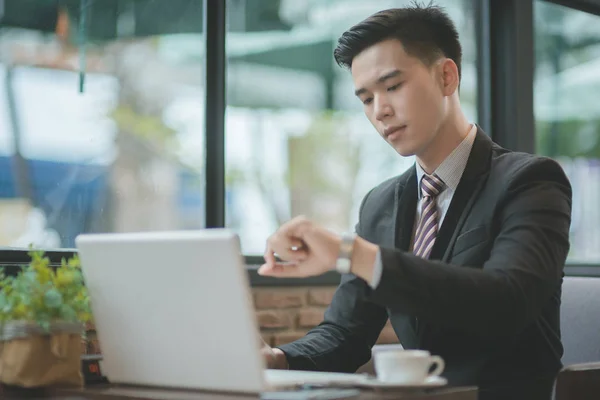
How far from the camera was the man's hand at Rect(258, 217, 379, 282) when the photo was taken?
4.43 feet

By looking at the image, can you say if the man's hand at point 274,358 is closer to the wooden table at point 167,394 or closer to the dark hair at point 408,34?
the wooden table at point 167,394

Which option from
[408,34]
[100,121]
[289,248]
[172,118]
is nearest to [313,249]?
[289,248]

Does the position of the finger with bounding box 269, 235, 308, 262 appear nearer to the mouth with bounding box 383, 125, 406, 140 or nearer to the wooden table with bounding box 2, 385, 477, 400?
the wooden table with bounding box 2, 385, 477, 400

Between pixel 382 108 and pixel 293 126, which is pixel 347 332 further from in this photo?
pixel 293 126

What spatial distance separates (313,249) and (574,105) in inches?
112

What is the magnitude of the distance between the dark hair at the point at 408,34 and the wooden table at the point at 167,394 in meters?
0.87

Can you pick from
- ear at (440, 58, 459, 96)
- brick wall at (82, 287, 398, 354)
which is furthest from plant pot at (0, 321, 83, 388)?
brick wall at (82, 287, 398, 354)

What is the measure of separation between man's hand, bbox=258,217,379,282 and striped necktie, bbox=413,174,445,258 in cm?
47

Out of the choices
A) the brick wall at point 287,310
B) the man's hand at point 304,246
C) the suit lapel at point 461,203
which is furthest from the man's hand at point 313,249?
the brick wall at point 287,310

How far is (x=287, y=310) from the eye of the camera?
277 centimetres

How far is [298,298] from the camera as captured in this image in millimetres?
2809

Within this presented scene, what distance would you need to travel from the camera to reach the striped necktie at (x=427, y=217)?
1.83 meters

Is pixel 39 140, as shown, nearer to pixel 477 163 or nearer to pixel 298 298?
pixel 298 298

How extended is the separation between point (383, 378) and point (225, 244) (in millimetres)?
322
